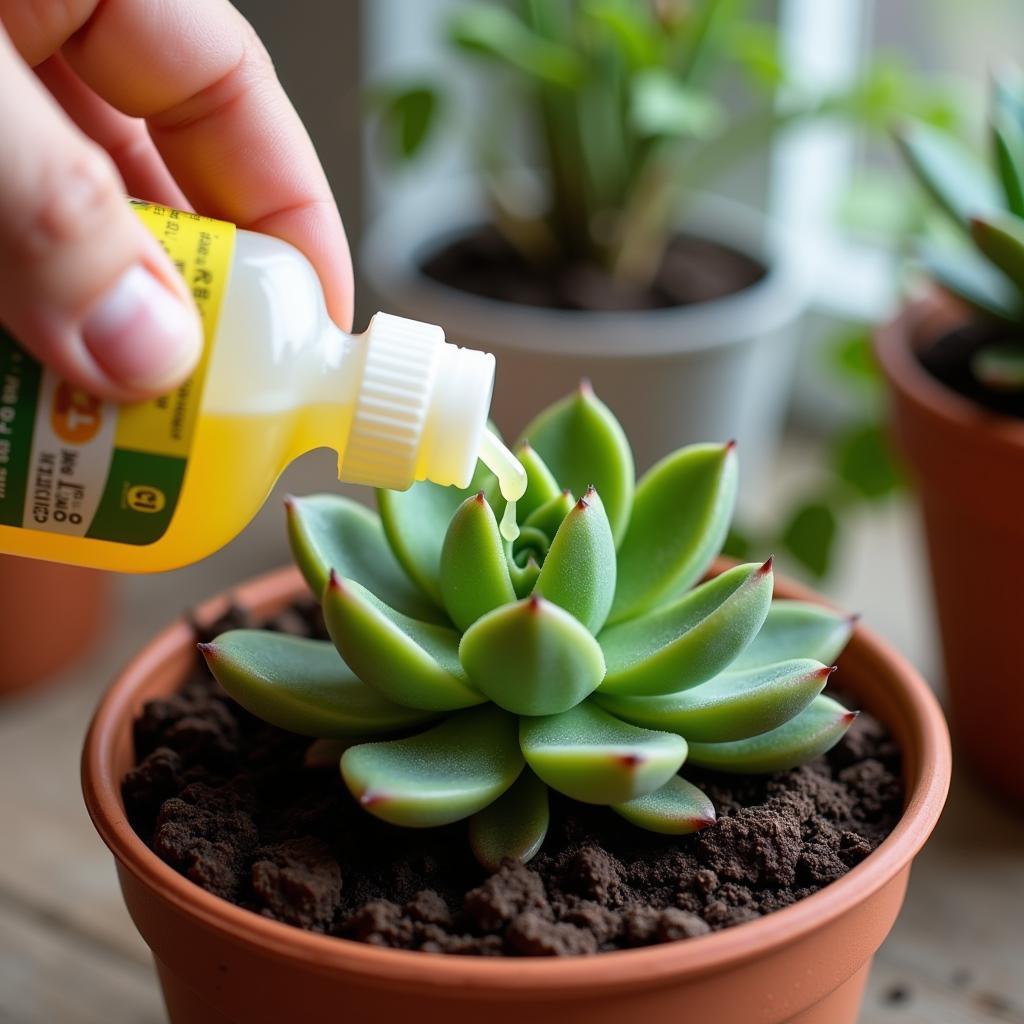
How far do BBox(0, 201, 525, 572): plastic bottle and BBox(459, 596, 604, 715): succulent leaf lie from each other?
7 cm

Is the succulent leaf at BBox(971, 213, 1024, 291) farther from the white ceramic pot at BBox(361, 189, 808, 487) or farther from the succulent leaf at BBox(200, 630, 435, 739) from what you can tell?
the succulent leaf at BBox(200, 630, 435, 739)

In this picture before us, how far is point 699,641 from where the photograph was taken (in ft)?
1.83

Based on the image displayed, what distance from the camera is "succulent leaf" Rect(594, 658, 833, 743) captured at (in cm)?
55

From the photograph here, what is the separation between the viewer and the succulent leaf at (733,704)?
553 millimetres

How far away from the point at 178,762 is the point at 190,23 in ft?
1.11

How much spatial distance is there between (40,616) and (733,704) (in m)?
0.62

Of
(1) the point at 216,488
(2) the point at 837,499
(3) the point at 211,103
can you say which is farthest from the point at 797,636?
(2) the point at 837,499

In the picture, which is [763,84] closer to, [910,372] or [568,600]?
[910,372]

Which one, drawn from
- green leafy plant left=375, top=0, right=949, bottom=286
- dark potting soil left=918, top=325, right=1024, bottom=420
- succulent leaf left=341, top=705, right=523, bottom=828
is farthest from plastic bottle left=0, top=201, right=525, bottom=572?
green leafy plant left=375, top=0, right=949, bottom=286

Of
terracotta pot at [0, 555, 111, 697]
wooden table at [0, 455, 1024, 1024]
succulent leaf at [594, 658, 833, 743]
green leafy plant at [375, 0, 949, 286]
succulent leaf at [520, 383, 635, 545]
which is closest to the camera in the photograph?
succulent leaf at [594, 658, 833, 743]

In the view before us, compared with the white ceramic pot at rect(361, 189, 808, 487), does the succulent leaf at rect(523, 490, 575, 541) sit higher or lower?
higher

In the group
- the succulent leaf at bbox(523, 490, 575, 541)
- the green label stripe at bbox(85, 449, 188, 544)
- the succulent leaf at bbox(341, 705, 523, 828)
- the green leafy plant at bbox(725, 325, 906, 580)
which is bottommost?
the green leafy plant at bbox(725, 325, 906, 580)

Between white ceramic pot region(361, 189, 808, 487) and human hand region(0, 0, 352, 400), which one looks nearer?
human hand region(0, 0, 352, 400)

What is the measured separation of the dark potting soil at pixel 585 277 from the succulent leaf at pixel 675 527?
0.53m
